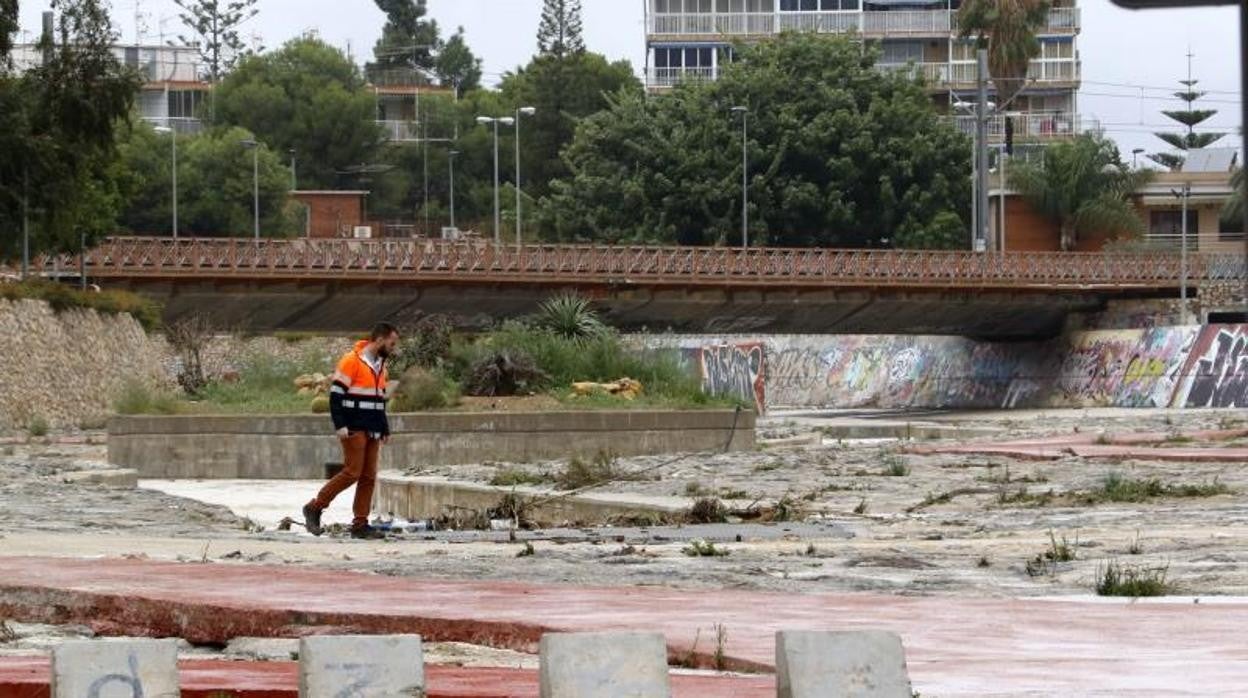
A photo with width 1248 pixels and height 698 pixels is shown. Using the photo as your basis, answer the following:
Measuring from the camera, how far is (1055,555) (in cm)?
1565

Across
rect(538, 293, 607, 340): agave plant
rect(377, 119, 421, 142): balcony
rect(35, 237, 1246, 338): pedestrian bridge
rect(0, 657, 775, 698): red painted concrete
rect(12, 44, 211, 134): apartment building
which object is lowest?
rect(35, 237, 1246, 338): pedestrian bridge

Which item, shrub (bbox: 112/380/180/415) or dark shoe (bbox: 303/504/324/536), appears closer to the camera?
dark shoe (bbox: 303/504/324/536)

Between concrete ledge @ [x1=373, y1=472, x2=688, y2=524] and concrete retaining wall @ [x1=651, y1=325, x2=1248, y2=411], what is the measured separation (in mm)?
52410

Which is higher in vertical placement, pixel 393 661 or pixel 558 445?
pixel 393 661

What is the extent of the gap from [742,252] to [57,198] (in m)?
32.3

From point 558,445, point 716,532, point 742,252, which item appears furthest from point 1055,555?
point 742,252

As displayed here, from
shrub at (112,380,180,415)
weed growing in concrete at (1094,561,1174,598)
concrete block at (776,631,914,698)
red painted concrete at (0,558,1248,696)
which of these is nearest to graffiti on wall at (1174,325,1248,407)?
shrub at (112,380,180,415)

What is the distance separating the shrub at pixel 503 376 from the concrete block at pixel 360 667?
108 feet

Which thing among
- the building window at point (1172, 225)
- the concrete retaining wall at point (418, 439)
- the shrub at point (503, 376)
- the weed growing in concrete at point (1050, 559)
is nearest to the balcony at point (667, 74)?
the building window at point (1172, 225)

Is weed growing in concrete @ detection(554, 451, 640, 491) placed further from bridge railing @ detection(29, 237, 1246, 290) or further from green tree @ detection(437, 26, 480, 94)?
green tree @ detection(437, 26, 480, 94)

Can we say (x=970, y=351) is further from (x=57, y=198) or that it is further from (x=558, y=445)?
(x=558, y=445)

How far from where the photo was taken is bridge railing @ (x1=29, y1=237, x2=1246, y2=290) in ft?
259

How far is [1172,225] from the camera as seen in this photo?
121312 mm

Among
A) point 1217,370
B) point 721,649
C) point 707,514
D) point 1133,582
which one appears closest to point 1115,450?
point 707,514
